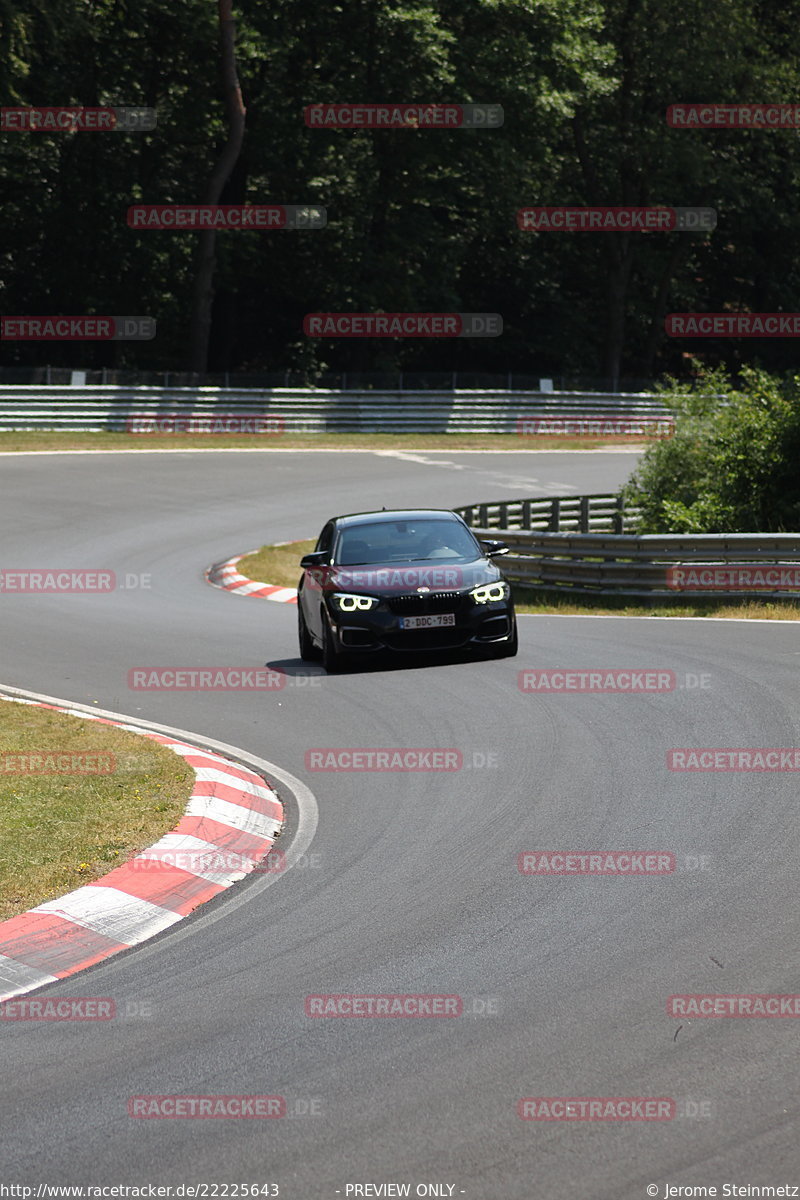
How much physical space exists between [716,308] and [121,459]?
121 ft

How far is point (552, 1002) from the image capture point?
5.84 metres

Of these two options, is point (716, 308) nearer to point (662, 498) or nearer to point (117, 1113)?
point (662, 498)

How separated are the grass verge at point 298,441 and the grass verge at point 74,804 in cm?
2752

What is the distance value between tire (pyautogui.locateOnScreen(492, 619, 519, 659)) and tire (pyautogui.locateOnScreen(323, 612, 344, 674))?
1.56m

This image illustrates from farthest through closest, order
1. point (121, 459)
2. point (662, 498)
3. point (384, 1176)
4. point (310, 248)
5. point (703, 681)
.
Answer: point (310, 248) < point (121, 459) < point (662, 498) < point (703, 681) < point (384, 1176)

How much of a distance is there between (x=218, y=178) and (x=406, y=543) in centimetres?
3375

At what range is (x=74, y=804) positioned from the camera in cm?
902

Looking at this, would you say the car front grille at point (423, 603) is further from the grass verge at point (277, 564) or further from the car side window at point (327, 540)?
the grass verge at point (277, 564)

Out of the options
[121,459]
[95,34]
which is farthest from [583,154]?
[121,459]
